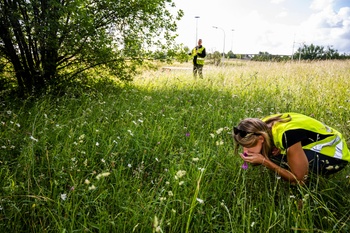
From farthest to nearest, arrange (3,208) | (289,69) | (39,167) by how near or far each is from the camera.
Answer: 1. (289,69)
2. (39,167)
3. (3,208)

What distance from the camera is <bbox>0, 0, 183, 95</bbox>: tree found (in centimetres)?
467

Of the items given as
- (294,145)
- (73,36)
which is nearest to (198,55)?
(73,36)

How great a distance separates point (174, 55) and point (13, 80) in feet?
11.0

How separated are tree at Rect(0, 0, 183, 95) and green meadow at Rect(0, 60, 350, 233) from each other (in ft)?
1.89

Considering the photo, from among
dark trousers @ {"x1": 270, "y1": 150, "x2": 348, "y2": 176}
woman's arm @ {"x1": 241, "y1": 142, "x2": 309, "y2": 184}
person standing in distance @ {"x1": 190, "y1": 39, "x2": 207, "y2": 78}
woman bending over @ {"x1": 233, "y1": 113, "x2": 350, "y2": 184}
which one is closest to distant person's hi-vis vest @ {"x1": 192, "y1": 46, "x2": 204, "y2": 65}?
person standing in distance @ {"x1": 190, "y1": 39, "x2": 207, "y2": 78}

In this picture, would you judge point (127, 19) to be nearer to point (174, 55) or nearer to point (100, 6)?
point (100, 6)

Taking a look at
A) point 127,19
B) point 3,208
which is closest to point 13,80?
point 127,19

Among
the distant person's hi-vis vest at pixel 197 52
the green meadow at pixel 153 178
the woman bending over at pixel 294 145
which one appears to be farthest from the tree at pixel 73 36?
the distant person's hi-vis vest at pixel 197 52

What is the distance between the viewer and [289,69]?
29.8ft

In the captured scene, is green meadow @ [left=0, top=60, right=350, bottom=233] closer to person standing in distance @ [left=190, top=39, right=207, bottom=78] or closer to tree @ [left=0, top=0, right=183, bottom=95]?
tree @ [left=0, top=0, right=183, bottom=95]

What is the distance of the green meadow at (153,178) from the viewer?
6.26 ft

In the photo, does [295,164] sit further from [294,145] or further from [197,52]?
[197,52]

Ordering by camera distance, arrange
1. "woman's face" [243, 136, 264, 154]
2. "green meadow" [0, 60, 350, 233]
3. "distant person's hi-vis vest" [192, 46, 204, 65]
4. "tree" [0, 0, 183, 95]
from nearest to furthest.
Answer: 1. "green meadow" [0, 60, 350, 233]
2. "woman's face" [243, 136, 264, 154]
3. "tree" [0, 0, 183, 95]
4. "distant person's hi-vis vest" [192, 46, 204, 65]

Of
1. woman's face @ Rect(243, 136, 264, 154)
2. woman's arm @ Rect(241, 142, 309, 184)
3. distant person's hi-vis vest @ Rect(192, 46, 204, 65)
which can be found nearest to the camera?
woman's arm @ Rect(241, 142, 309, 184)
